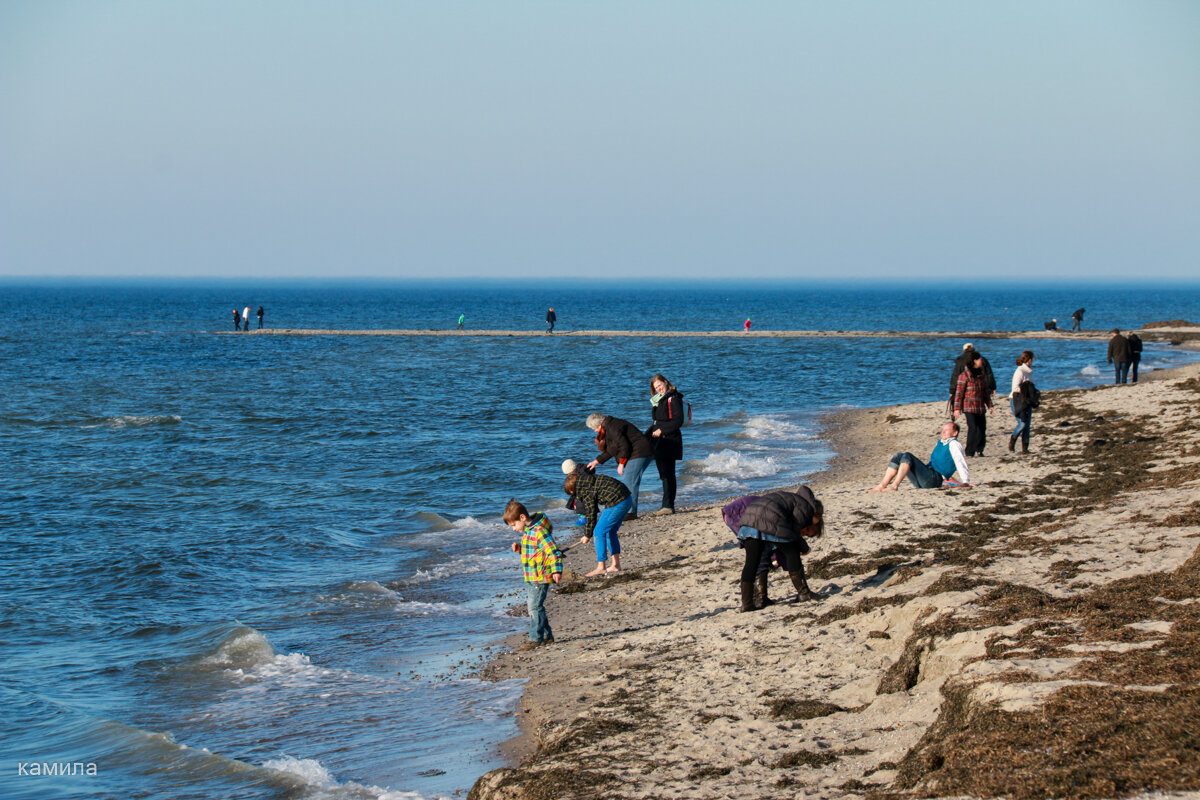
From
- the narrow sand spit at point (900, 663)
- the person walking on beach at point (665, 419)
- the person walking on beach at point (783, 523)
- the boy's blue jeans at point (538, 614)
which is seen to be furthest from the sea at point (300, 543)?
the person walking on beach at point (783, 523)

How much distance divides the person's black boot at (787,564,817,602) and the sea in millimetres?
2691

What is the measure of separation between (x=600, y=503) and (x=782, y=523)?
2.72 meters

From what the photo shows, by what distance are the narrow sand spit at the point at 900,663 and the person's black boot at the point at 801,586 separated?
175 millimetres

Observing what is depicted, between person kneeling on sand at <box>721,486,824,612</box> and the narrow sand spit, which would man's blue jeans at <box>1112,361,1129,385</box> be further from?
person kneeling on sand at <box>721,486,824,612</box>

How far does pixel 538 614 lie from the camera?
9.91m

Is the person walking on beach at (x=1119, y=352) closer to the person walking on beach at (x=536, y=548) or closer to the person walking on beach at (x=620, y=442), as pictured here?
the person walking on beach at (x=620, y=442)

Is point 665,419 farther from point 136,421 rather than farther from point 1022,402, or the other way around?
point 136,421

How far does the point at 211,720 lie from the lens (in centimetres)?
919

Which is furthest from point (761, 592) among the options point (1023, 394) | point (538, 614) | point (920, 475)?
point (1023, 394)

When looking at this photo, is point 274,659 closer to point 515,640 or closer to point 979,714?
point 515,640

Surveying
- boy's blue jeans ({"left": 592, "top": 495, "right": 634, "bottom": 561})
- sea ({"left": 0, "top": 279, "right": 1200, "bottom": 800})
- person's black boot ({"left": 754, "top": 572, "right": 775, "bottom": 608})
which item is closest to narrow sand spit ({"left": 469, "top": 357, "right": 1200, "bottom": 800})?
person's black boot ({"left": 754, "top": 572, "right": 775, "bottom": 608})

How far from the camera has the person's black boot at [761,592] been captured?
964 cm

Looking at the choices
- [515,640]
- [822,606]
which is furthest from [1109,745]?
[515,640]

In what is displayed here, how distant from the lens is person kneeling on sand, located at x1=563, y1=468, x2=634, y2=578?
11.1 meters
